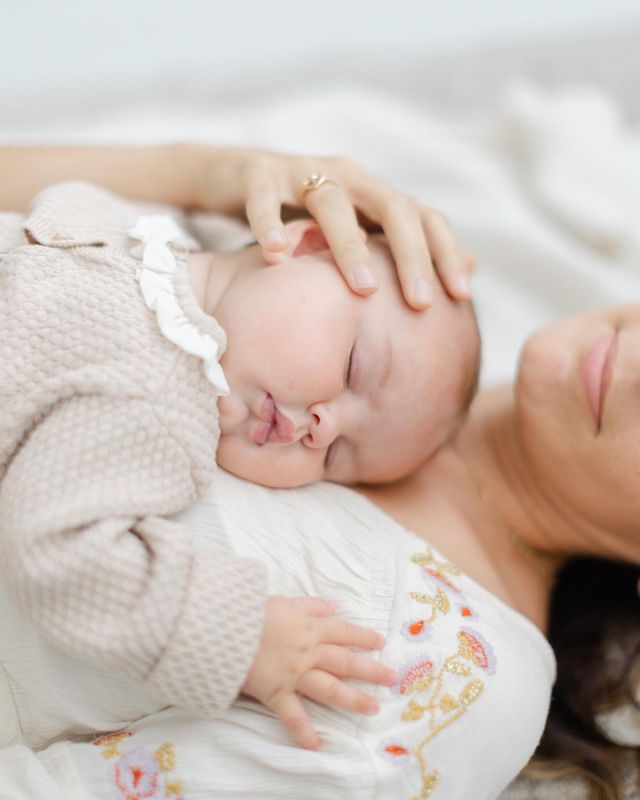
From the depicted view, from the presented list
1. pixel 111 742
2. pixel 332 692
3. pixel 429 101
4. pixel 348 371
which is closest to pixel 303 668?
pixel 332 692

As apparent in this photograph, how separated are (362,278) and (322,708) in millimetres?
499

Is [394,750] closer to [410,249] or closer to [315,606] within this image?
[315,606]

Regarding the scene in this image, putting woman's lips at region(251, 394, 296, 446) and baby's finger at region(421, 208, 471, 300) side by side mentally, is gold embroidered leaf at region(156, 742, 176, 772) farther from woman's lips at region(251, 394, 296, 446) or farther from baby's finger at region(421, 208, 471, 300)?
baby's finger at region(421, 208, 471, 300)

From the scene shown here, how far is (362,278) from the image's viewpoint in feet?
3.63

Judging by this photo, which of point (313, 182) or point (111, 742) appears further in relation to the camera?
point (313, 182)

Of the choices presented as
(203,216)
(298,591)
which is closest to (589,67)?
(203,216)

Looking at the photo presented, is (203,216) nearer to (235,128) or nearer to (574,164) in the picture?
(235,128)

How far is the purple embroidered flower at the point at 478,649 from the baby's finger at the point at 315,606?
173 mm

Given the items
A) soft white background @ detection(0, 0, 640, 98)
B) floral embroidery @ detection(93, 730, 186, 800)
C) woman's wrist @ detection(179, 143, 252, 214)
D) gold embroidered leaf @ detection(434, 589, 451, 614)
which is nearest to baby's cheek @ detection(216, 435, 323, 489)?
gold embroidered leaf @ detection(434, 589, 451, 614)

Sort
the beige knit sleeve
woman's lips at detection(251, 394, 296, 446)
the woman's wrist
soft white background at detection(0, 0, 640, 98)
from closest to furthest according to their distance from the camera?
the beige knit sleeve, woman's lips at detection(251, 394, 296, 446), the woman's wrist, soft white background at detection(0, 0, 640, 98)

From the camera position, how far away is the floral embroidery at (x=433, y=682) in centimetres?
98

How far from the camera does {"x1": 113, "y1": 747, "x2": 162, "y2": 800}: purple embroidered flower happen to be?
0.97 metres

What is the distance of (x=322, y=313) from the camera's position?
108 cm

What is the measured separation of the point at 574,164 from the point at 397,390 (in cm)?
93
